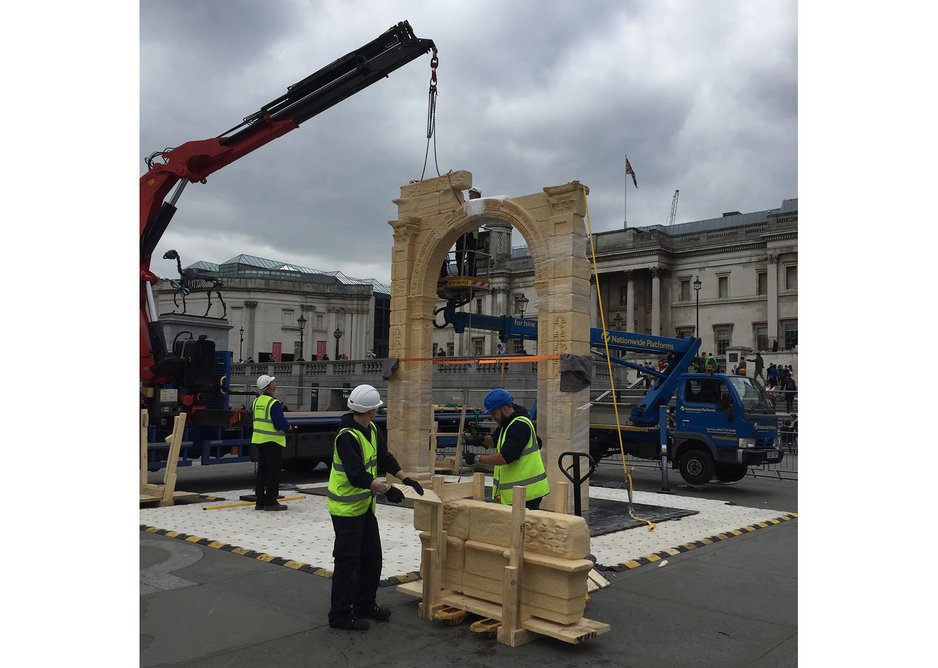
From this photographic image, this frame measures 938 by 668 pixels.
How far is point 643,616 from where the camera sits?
21.9 ft

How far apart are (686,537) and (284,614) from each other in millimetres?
5818

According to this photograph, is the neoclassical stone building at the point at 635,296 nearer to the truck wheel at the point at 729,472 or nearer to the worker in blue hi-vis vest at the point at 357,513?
the truck wheel at the point at 729,472

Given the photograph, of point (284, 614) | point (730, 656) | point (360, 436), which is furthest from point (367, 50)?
point (730, 656)

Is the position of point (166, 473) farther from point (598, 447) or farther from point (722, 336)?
point (722, 336)

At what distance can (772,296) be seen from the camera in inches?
2334

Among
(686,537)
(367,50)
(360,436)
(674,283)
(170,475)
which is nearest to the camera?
(360,436)

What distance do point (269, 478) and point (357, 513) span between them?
5745mm

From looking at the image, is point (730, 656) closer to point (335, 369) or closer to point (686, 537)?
point (686, 537)

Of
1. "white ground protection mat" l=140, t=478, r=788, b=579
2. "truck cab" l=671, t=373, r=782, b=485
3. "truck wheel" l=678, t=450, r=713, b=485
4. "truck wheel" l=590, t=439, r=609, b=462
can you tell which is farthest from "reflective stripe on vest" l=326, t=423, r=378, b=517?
"truck wheel" l=590, t=439, r=609, b=462

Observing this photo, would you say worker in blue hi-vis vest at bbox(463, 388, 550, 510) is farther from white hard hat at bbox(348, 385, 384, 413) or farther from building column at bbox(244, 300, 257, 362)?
Answer: building column at bbox(244, 300, 257, 362)

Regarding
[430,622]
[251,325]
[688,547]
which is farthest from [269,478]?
[251,325]

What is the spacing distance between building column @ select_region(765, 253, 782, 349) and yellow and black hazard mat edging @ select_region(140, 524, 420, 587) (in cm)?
5605

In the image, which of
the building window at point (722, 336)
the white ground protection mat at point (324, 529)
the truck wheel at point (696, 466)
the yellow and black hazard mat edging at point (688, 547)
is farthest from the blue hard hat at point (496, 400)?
the building window at point (722, 336)

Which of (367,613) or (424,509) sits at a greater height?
(424,509)
